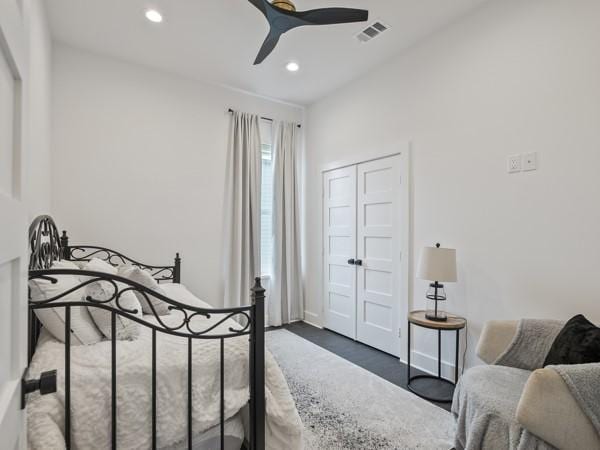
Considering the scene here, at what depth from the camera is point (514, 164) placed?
7.57 feet

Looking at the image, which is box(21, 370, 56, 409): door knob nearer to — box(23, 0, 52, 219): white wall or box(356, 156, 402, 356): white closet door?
box(23, 0, 52, 219): white wall

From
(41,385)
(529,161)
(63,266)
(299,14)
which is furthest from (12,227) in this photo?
(529,161)

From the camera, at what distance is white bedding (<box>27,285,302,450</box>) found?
3.84 ft

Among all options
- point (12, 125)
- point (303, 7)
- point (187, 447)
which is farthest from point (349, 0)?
point (187, 447)

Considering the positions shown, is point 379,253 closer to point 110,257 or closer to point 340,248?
point 340,248

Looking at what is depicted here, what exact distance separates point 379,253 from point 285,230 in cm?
134

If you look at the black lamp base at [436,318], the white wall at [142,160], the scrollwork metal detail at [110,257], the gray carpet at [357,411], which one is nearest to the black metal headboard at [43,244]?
the scrollwork metal detail at [110,257]

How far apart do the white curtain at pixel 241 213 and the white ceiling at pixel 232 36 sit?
2.28ft

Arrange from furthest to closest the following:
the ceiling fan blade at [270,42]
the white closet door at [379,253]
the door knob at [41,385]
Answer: the white closet door at [379,253] → the ceiling fan blade at [270,42] → the door knob at [41,385]

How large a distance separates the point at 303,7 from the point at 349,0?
14.0 inches

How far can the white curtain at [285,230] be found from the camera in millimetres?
4152

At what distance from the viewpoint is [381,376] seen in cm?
278

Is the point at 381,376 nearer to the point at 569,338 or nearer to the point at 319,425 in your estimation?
the point at 319,425

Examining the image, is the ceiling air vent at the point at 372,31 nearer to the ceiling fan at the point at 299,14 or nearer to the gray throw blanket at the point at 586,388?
the ceiling fan at the point at 299,14
